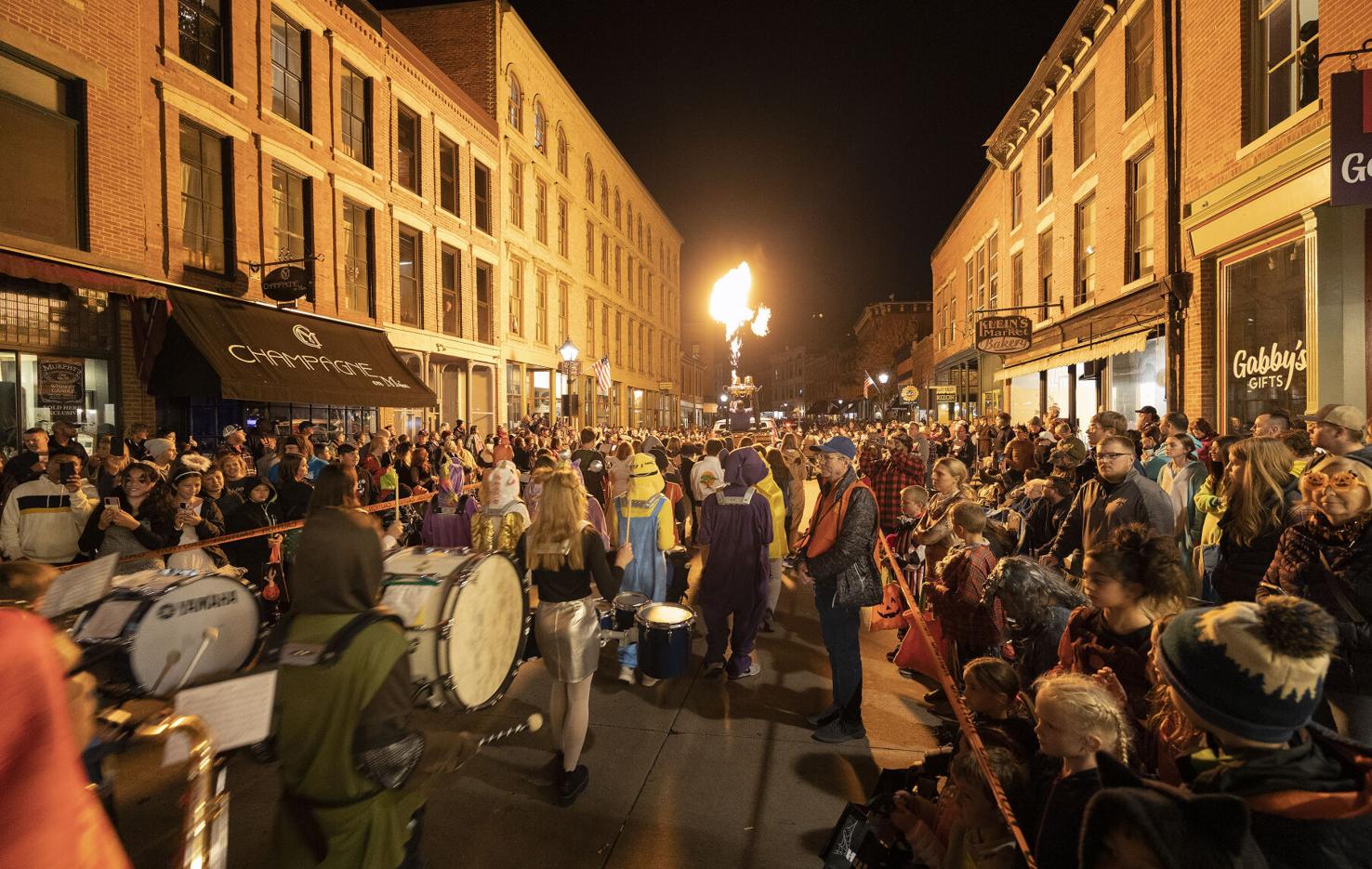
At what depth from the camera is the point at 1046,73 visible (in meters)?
18.8

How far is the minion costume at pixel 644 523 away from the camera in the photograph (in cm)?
628

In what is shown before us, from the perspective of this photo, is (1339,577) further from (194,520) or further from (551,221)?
(551,221)

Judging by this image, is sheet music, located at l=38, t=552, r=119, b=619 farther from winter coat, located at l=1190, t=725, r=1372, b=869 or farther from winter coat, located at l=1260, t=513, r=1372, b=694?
winter coat, located at l=1260, t=513, r=1372, b=694

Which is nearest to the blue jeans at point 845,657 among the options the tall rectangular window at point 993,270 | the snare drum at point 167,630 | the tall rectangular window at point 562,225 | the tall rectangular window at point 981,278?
the snare drum at point 167,630

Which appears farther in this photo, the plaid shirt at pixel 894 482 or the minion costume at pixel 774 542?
the plaid shirt at pixel 894 482

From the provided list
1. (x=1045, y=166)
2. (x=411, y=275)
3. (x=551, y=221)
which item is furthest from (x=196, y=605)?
(x=551, y=221)

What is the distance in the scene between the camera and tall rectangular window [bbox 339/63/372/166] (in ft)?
54.0

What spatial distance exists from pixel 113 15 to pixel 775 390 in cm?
12608

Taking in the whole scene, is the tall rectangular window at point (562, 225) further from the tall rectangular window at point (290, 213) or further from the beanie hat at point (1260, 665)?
the beanie hat at point (1260, 665)

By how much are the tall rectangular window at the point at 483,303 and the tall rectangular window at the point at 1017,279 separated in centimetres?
1802

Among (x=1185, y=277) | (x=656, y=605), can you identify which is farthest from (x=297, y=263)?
(x=1185, y=277)

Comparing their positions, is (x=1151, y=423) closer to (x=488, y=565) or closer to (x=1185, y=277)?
(x=1185, y=277)

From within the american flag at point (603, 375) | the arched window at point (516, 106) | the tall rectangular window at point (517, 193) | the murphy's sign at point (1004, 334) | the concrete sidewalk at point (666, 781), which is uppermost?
the arched window at point (516, 106)

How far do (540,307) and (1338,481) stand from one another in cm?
2709
